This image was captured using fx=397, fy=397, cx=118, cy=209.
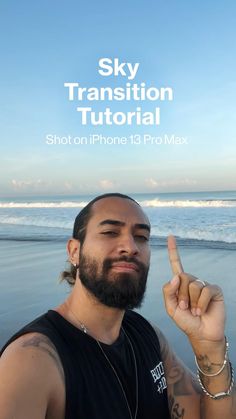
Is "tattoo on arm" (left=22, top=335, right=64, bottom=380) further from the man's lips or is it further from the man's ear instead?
the man's ear

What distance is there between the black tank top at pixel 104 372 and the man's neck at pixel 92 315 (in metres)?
0.06

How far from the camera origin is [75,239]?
2.31m

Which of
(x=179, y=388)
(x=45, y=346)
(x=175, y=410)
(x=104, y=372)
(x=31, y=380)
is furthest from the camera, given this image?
(x=179, y=388)

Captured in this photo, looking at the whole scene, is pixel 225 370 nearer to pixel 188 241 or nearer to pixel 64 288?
pixel 64 288

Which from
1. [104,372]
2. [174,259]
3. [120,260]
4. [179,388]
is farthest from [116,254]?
[179,388]

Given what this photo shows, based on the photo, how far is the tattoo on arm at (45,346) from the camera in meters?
1.56

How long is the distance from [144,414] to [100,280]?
2.19 ft

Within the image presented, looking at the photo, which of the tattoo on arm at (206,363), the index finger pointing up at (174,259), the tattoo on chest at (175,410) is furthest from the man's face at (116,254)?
the tattoo on chest at (175,410)

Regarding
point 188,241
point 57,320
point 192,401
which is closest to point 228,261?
point 188,241

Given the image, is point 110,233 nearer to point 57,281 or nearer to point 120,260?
point 120,260

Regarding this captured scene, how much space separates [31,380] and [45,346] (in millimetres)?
170

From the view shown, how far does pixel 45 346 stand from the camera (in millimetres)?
1584

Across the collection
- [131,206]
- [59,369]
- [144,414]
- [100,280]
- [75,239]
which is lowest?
[144,414]

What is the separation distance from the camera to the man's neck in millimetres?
1954
